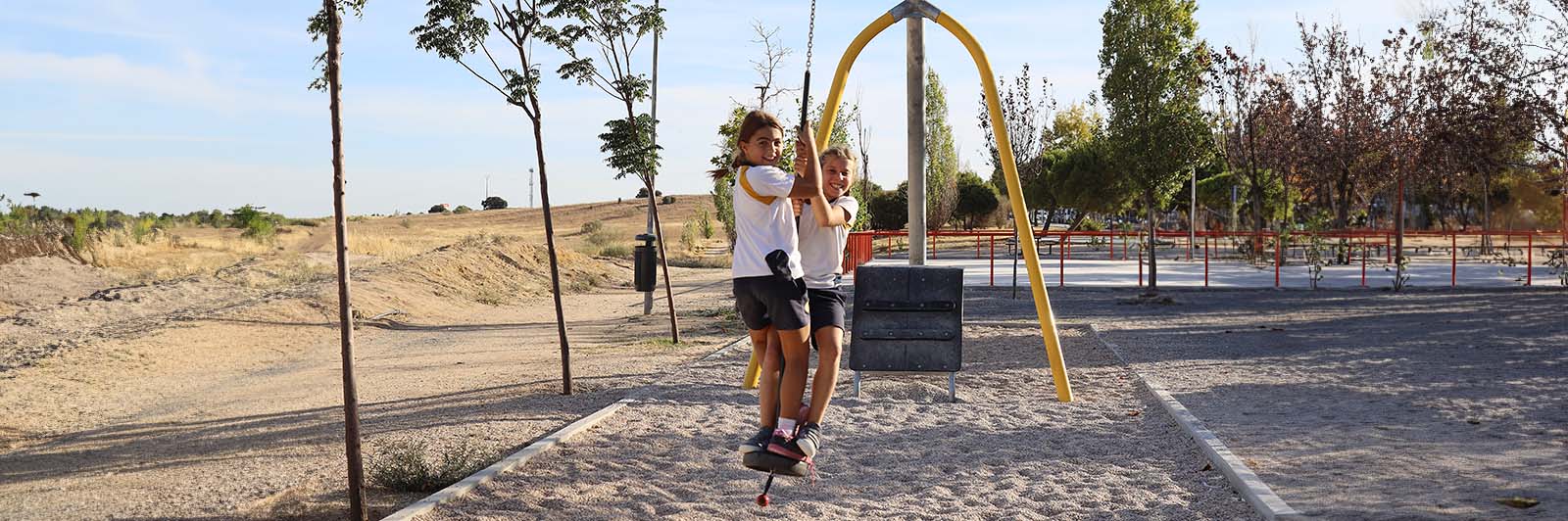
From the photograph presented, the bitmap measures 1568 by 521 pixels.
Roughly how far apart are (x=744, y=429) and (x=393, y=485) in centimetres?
224

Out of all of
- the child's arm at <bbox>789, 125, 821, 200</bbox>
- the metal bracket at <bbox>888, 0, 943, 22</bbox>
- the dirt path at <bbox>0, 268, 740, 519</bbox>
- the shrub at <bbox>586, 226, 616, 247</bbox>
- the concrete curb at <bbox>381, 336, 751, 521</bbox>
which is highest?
the metal bracket at <bbox>888, 0, 943, 22</bbox>

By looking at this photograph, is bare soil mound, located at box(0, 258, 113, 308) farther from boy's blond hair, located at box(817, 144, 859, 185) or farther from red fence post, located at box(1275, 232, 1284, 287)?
red fence post, located at box(1275, 232, 1284, 287)

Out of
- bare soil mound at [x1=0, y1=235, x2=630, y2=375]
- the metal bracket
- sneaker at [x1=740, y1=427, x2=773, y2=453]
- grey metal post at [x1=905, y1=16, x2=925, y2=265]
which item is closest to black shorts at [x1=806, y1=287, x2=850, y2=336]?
sneaker at [x1=740, y1=427, x2=773, y2=453]

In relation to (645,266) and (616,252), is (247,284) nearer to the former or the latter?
(645,266)

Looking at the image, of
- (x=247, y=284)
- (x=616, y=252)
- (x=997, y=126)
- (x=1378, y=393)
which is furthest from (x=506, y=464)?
(x=616, y=252)

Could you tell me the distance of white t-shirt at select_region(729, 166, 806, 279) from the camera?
5.35 m

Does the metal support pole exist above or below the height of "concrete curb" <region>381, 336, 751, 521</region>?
above

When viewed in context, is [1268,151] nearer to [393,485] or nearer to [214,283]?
[214,283]

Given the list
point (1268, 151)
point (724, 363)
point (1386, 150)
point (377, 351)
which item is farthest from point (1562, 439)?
point (1268, 151)

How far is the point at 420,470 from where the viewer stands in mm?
6699

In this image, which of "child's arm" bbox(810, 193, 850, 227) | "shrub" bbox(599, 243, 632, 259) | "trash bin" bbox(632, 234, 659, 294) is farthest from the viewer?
"shrub" bbox(599, 243, 632, 259)

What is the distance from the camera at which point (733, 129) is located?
89.1 ft

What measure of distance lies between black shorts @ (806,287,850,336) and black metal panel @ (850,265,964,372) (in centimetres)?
312

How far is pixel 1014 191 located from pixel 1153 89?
10280 mm
